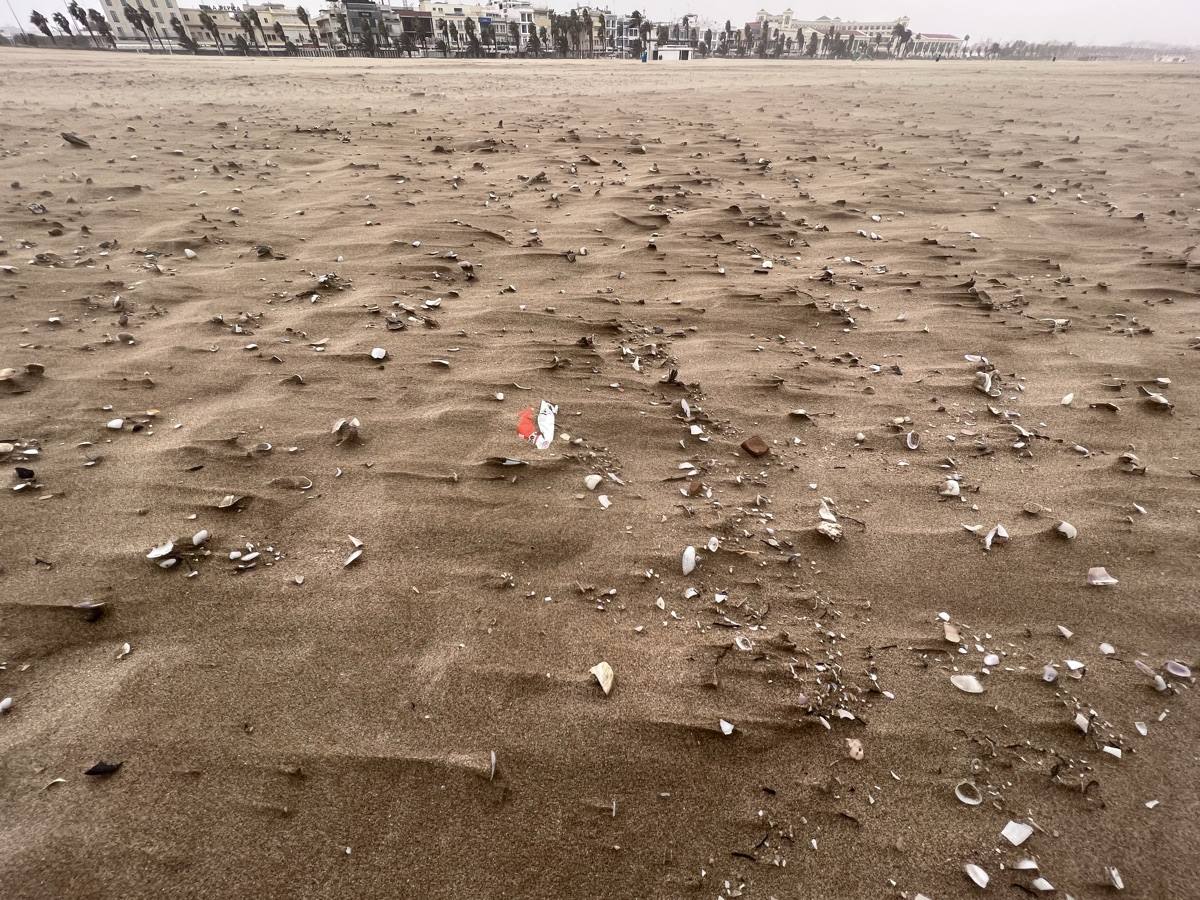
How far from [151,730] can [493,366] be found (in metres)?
1.95

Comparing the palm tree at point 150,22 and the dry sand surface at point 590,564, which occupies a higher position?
the dry sand surface at point 590,564

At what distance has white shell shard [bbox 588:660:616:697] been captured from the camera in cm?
A: 157

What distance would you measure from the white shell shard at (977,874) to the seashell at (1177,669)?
0.91m

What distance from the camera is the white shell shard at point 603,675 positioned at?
1.57 metres

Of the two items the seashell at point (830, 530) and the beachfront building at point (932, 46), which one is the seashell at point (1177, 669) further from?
the beachfront building at point (932, 46)

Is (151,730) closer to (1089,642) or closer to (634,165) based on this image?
(1089,642)

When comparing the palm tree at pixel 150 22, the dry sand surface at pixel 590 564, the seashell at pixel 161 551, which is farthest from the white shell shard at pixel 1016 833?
the palm tree at pixel 150 22

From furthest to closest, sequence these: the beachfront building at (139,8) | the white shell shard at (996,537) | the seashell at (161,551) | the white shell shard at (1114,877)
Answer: the beachfront building at (139,8), the white shell shard at (996,537), the seashell at (161,551), the white shell shard at (1114,877)

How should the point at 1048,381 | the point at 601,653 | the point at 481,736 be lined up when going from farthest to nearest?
the point at 1048,381 < the point at 601,653 < the point at 481,736

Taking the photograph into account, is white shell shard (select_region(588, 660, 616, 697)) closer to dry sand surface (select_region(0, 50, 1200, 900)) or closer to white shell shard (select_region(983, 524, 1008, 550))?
dry sand surface (select_region(0, 50, 1200, 900))

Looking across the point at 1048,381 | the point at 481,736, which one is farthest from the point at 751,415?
the point at 481,736

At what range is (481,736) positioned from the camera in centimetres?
146

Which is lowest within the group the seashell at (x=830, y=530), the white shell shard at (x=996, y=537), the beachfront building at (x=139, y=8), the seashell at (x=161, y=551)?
the beachfront building at (x=139, y=8)

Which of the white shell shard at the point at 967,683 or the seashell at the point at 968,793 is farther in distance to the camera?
the white shell shard at the point at 967,683
